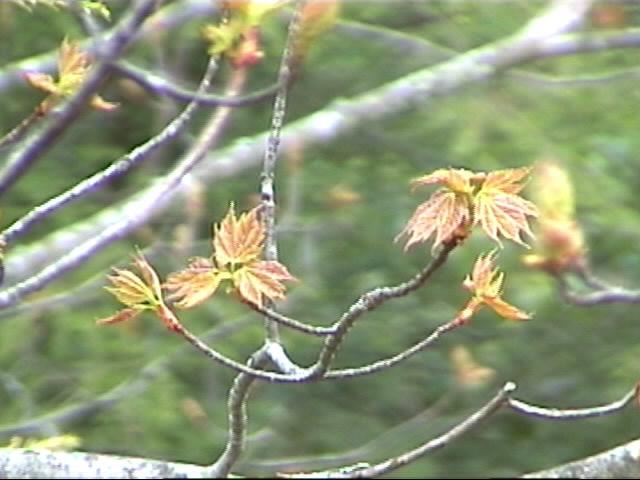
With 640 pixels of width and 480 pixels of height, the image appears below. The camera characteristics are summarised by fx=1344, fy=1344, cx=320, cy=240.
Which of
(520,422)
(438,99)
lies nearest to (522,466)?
(520,422)

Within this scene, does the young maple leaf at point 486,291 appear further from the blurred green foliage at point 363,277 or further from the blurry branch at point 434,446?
the blurred green foliage at point 363,277

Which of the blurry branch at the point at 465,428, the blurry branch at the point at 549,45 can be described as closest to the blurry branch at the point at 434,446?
the blurry branch at the point at 465,428

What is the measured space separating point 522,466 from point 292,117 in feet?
4.06

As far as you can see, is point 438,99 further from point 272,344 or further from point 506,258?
point 272,344

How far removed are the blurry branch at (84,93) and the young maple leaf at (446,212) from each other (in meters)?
0.48

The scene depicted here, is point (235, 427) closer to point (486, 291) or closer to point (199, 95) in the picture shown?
point (486, 291)

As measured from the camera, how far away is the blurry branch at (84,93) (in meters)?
1.35

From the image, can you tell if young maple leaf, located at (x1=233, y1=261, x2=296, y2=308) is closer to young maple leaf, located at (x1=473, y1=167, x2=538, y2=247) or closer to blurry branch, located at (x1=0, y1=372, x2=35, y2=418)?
young maple leaf, located at (x1=473, y1=167, x2=538, y2=247)

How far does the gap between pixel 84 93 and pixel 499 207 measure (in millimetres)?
597

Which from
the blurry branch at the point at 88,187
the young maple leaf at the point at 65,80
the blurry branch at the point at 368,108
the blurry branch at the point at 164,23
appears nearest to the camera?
the blurry branch at the point at 88,187

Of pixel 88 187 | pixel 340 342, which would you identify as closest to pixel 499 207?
pixel 340 342

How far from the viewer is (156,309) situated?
104 centimetres

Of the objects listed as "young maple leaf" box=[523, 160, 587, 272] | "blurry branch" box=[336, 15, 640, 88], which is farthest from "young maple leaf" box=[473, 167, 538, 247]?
"blurry branch" box=[336, 15, 640, 88]

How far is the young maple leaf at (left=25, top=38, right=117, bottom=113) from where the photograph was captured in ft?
4.85
